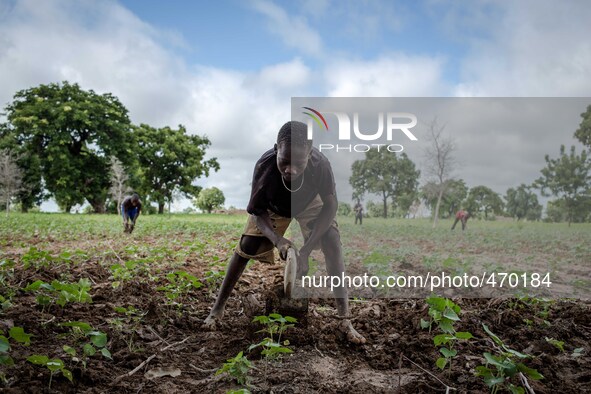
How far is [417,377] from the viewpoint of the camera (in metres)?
2.83

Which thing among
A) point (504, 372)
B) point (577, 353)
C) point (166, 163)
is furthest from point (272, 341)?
point (166, 163)

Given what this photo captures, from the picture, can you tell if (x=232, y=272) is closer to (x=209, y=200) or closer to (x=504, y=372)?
(x=504, y=372)

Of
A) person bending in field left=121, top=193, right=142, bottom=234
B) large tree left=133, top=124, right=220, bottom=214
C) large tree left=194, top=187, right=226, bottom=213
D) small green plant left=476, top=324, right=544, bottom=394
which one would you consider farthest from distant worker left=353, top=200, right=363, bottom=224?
large tree left=194, top=187, right=226, bottom=213

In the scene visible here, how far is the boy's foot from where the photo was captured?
10.8 feet

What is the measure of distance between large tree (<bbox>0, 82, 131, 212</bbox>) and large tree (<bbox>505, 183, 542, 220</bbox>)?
104ft

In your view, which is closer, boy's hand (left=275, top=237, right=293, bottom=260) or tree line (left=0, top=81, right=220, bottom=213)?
boy's hand (left=275, top=237, right=293, bottom=260)

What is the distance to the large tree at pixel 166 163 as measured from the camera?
4222 centimetres

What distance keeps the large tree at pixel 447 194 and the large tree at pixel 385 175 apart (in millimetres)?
205

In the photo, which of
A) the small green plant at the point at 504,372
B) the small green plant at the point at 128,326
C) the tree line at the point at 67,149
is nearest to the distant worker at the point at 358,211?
the small green plant at the point at 128,326

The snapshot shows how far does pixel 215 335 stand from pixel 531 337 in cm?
227

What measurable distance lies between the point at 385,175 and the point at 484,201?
1.44m

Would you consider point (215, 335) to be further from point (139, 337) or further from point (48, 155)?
point (48, 155)

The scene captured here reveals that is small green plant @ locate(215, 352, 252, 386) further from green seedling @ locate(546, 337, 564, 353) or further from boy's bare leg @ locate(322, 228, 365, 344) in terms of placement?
green seedling @ locate(546, 337, 564, 353)

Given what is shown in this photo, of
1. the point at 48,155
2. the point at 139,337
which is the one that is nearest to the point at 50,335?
the point at 139,337
